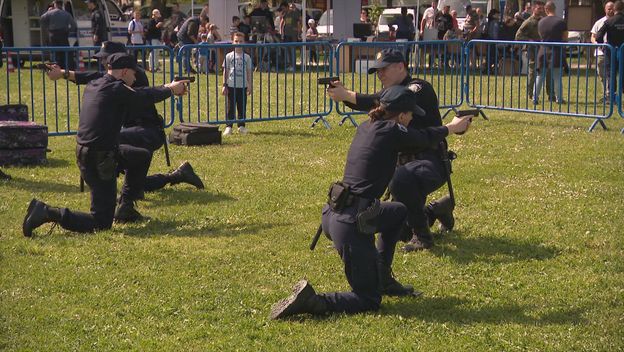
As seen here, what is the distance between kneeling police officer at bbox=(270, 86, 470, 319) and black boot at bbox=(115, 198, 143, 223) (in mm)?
3031

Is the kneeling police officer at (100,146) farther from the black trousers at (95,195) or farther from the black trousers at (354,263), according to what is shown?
the black trousers at (354,263)

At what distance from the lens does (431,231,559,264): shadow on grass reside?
26.7ft

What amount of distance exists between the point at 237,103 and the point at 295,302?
30.8 ft

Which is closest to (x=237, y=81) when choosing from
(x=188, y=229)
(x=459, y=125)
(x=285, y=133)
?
(x=285, y=133)

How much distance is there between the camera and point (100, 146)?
8.80 meters

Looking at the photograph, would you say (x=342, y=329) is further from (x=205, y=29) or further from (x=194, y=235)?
(x=205, y=29)

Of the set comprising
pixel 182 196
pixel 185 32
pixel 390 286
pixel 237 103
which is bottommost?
pixel 390 286

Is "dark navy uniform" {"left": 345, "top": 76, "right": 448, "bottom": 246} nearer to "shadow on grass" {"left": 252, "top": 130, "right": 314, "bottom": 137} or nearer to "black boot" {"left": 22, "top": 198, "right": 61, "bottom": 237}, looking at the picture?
"black boot" {"left": 22, "top": 198, "right": 61, "bottom": 237}

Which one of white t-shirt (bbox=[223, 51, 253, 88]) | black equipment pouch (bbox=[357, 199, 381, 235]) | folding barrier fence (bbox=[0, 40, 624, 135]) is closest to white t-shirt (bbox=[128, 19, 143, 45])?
folding barrier fence (bbox=[0, 40, 624, 135])

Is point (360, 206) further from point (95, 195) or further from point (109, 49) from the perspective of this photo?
point (109, 49)

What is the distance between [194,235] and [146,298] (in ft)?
6.48

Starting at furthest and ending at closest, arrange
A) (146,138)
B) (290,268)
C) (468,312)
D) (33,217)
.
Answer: (146,138)
(33,217)
(290,268)
(468,312)

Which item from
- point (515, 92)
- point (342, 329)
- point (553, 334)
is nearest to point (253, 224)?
point (342, 329)

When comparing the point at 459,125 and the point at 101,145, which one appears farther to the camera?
the point at 101,145
